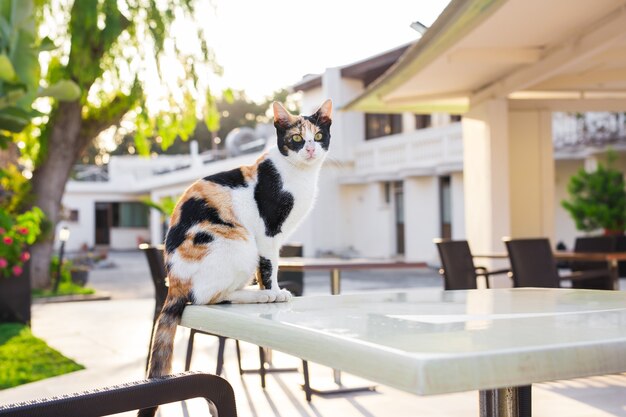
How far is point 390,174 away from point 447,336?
21.2 metres

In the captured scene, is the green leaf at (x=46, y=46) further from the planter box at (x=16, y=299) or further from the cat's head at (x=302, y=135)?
the cat's head at (x=302, y=135)

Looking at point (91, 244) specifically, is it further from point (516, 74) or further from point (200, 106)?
point (516, 74)

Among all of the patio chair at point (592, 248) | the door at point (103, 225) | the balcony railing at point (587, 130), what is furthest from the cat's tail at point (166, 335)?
the door at point (103, 225)

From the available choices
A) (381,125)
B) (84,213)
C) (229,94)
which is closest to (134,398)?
(229,94)

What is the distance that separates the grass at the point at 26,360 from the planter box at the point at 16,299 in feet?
Result: 1.62

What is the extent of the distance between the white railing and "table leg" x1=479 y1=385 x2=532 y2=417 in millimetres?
17744

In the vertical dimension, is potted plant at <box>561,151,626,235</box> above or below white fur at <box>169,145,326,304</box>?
above

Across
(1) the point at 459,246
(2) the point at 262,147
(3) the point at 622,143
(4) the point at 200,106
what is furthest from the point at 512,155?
(2) the point at 262,147

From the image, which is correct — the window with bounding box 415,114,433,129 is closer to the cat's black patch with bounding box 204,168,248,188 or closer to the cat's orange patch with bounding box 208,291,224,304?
the cat's black patch with bounding box 204,168,248,188

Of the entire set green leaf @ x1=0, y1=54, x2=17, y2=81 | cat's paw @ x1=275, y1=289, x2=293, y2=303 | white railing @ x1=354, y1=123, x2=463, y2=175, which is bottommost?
cat's paw @ x1=275, y1=289, x2=293, y2=303

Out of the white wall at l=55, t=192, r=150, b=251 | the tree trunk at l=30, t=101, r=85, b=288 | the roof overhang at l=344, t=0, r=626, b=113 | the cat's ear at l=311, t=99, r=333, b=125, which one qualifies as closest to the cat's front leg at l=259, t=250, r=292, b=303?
the cat's ear at l=311, t=99, r=333, b=125

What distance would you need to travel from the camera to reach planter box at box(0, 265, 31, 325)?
331 inches

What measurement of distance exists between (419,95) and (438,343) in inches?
312

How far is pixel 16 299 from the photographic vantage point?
8.44 metres
